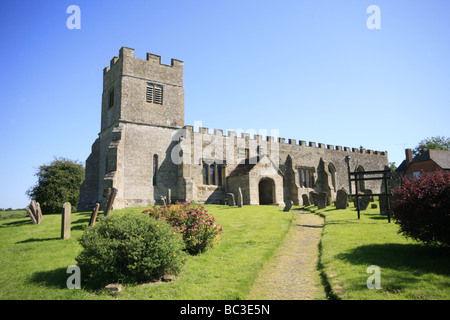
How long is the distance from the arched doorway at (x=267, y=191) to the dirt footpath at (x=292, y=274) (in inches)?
588

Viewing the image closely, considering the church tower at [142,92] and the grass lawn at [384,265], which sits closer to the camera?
the grass lawn at [384,265]

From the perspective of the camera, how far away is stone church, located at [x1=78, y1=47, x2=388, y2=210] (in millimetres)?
23562

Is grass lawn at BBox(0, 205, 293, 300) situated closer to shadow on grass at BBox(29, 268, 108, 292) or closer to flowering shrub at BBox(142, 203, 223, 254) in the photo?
shadow on grass at BBox(29, 268, 108, 292)

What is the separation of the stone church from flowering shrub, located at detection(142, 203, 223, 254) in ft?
39.8

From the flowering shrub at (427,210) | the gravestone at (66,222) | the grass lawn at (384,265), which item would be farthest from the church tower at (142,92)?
the flowering shrub at (427,210)

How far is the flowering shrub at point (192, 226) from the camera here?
31.0ft

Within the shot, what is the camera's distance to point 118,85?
81.9ft

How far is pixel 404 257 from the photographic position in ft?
26.3

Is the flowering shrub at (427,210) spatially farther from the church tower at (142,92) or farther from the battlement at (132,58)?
the battlement at (132,58)

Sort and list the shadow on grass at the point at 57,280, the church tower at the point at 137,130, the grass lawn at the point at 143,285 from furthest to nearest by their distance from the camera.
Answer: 1. the church tower at the point at 137,130
2. the shadow on grass at the point at 57,280
3. the grass lawn at the point at 143,285

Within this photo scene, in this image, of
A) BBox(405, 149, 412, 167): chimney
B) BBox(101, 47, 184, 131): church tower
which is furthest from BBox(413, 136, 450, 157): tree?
BBox(101, 47, 184, 131): church tower

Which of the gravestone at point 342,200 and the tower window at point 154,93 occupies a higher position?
the tower window at point 154,93

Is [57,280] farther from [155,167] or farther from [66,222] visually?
[155,167]

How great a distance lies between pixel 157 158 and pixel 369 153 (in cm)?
3202
